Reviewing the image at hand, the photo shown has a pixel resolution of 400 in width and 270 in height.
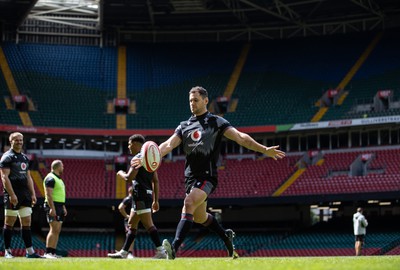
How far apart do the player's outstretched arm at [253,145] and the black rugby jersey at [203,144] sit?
0.23m

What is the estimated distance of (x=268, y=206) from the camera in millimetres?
49781

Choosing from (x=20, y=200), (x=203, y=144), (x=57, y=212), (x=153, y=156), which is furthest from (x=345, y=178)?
(x=153, y=156)

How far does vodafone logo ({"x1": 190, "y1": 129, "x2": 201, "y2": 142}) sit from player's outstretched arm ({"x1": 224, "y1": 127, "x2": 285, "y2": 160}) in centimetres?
49

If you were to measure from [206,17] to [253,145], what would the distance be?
4561 cm

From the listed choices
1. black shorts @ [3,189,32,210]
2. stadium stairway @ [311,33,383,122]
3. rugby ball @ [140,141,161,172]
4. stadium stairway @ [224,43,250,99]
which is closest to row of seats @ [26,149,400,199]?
stadium stairway @ [311,33,383,122]

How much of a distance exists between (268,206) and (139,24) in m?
19.0

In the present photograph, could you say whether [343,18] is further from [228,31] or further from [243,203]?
[243,203]

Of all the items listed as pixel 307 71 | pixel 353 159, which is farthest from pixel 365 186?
pixel 307 71

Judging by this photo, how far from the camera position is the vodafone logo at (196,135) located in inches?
504

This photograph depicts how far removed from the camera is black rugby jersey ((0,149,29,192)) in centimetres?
1706

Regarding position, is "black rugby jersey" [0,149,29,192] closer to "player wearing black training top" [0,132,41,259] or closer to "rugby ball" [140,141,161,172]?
"player wearing black training top" [0,132,41,259]

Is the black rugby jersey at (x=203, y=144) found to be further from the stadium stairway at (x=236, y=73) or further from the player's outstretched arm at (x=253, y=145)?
the stadium stairway at (x=236, y=73)

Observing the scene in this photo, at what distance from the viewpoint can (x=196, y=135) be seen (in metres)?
12.8

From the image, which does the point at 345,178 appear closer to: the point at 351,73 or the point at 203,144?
the point at 351,73
